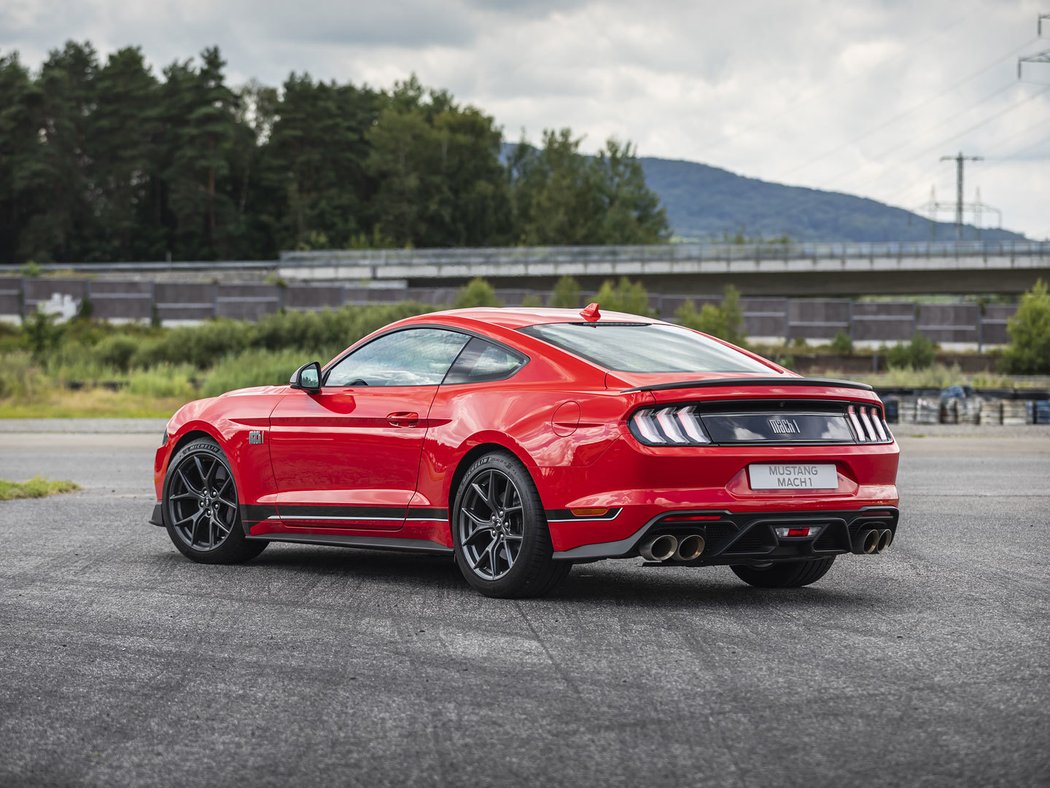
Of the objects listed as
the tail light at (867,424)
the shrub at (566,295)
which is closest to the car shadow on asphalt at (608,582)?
the tail light at (867,424)

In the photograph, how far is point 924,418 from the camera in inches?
1142

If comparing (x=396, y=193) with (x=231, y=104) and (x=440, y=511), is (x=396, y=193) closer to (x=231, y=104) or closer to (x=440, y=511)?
(x=231, y=104)

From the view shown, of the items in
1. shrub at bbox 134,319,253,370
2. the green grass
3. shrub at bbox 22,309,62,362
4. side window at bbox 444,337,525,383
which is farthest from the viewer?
shrub at bbox 22,309,62,362

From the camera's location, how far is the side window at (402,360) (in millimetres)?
8062

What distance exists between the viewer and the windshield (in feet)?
24.5

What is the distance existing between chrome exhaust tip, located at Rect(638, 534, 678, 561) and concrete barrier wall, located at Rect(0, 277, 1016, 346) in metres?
51.9

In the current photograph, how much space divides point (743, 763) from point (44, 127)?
416 feet

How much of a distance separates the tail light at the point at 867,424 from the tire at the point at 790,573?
2.66 feet

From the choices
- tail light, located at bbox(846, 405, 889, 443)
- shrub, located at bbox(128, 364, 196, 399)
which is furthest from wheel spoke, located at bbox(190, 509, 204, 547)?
shrub, located at bbox(128, 364, 196, 399)

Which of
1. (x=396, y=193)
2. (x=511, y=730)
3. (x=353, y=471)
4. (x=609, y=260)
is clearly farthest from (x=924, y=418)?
(x=396, y=193)

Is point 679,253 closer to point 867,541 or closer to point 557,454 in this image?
point 867,541

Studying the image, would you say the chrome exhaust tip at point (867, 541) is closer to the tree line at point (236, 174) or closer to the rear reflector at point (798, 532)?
the rear reflector at point (798, 532)

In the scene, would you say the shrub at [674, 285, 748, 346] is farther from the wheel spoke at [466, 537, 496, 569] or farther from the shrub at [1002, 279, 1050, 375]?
the wheel spoke at [466, 537, 496, 569]

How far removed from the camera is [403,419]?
7906 mm
